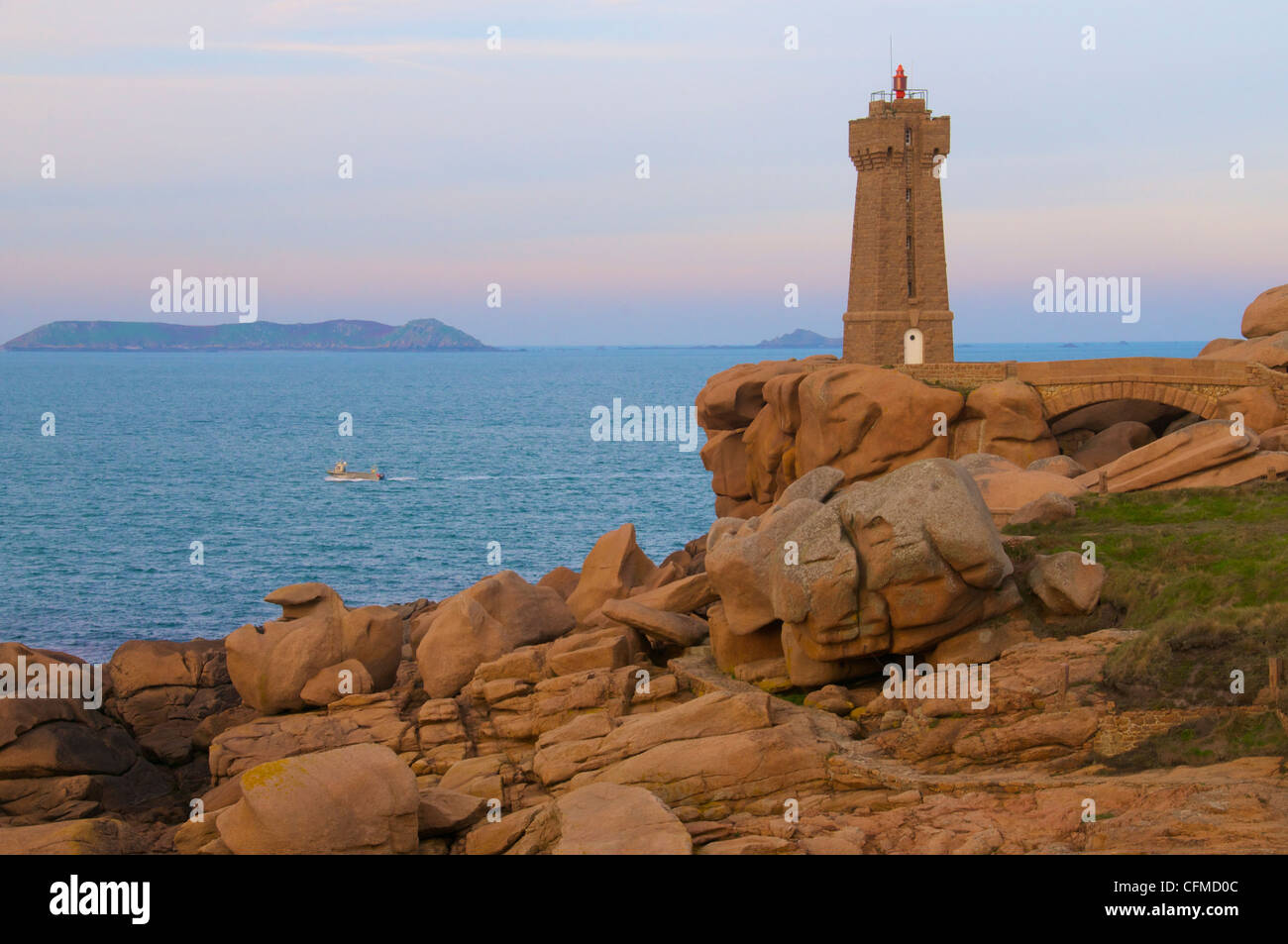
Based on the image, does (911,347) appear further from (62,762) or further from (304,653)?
(62,762)

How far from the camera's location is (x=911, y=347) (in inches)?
1922

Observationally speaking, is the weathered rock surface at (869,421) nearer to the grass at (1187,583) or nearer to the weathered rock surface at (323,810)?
the grass at (1187,583)

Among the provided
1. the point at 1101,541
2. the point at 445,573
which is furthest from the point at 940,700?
the point at 445,573

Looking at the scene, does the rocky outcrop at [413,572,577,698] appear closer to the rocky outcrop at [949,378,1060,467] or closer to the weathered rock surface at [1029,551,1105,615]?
the weathered rock surface at [1029,551,1105,615]

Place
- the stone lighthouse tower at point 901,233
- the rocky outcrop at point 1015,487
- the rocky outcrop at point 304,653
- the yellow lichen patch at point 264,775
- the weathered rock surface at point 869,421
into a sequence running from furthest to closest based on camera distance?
1. the stone lighthouse tower at point 901,233
2. the weathered rock surface at point 869,421
3. the rocky outcrop at point 1015,487
4. the rocky outcrop at point 304,653
5. the yellow lichen patch at point 264,775

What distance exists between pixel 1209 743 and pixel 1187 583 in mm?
5093

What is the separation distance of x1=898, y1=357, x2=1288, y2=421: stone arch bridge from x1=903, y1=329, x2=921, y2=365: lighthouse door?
5.35 m

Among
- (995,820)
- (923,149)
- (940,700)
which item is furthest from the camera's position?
(923,149)

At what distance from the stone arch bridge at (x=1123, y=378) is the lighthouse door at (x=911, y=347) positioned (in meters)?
5.35

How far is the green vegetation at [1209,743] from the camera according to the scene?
16859 mm

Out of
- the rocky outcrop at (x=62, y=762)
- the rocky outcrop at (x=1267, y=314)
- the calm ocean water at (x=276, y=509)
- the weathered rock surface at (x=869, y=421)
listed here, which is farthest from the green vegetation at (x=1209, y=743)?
the calm ocean water at (x=276, y=509)
